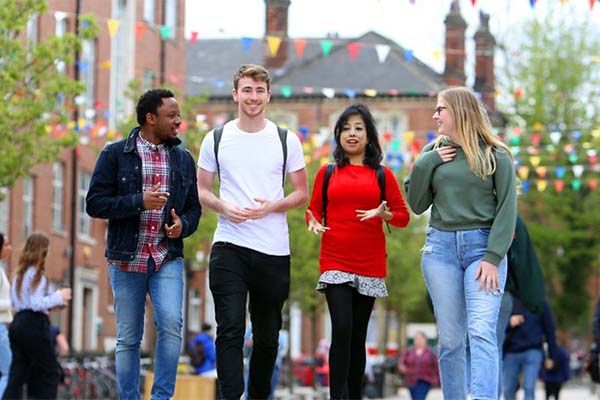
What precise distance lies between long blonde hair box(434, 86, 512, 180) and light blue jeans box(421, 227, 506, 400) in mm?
406

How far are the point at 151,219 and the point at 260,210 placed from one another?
67 centimetres

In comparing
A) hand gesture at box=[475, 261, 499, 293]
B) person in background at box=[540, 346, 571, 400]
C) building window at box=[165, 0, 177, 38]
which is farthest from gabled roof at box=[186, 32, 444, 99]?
hand gesture at box=[475, 261, 499, 293]

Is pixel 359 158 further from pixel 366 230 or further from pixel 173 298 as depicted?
pixel 173 298

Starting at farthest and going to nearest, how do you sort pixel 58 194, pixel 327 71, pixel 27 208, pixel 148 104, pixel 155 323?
pixel 327 71 < pixel 58 194 < pixel 27 208 < pixel 148 104 < pixel 155 323

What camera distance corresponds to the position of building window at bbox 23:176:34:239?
40969 millimetres

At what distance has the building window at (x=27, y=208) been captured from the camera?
1613 inches

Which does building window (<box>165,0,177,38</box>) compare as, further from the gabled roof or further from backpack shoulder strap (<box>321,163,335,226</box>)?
backpack shoulder strap (<box>321,163,335,226</box>)

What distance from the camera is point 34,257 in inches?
536

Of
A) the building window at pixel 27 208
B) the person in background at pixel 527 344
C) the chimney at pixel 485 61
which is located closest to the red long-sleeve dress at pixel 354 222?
the person in background at pixel 527 344

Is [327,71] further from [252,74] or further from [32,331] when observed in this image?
[252,74]

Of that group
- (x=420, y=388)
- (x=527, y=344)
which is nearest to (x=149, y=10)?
(x=420, y=388)

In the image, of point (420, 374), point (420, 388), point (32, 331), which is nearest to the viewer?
point (32, 331)

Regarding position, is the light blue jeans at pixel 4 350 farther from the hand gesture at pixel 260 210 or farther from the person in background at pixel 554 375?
the person in background at pixel 554 375

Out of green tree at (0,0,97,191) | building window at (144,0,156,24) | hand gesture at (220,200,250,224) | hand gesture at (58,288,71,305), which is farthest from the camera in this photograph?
building window at (144,0,156,24)
